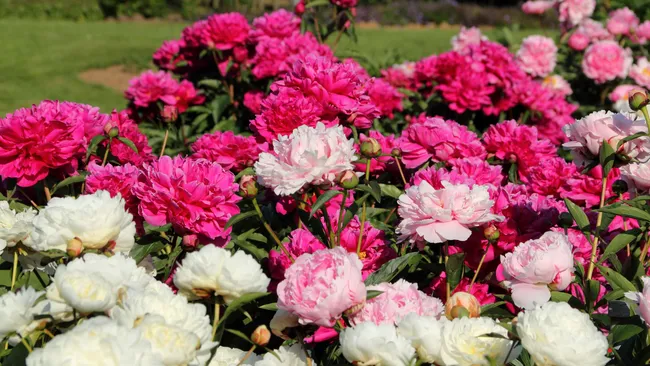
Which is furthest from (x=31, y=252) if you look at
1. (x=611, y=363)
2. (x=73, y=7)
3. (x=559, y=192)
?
(x=73, y=7)

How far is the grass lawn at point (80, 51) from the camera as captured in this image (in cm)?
857

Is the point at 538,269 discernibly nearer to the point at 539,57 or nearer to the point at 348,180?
the point at 348,180

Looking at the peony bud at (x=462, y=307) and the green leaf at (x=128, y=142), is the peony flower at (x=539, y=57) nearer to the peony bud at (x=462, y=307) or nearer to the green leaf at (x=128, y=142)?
the green leaf at (x=128, y=142)

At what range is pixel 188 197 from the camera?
1.54m

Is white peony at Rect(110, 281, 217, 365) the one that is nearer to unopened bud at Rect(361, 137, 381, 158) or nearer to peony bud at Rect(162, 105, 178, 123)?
unopened bud at Rect(361, 137, 381, 158)

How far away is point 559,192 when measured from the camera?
2002mm

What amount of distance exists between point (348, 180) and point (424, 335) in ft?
1.27

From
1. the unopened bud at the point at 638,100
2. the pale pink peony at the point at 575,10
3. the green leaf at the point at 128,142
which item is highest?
the unopened bud at the point at 638,100

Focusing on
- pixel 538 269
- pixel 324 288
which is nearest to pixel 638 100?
pixel 538 269

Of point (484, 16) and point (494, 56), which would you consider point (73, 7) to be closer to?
point (484, 16)

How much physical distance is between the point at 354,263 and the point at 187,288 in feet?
0.88

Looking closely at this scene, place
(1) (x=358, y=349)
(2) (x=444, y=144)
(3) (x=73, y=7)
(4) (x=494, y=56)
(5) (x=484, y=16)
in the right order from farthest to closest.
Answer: (5) (x=484, y=16), (3) (x=73, y=7), (4) (x=494, y=56), (2) (x=444, y=144), (1) (x=358, y=349)

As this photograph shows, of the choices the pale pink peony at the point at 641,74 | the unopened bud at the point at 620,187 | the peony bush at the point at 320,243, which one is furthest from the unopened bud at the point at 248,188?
the pale pink peony at the point at 641,74

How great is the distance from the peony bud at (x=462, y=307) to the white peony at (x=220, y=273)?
0.31 metres
